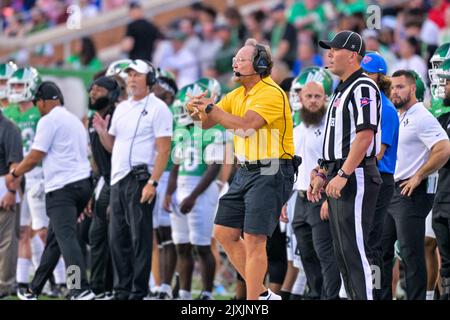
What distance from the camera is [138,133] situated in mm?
12047

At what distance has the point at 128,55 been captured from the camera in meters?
20.4

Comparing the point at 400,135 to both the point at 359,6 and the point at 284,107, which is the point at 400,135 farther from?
the point at 359,6

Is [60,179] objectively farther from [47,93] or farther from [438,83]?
[438,83]

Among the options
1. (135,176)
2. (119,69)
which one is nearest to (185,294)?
(135,176)

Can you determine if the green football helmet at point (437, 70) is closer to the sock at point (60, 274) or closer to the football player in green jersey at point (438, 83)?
the football player in green jersey at point (438, 83)

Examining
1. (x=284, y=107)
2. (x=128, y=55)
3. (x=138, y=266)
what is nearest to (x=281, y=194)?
(x=284, y=107)

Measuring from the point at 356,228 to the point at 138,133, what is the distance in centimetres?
343

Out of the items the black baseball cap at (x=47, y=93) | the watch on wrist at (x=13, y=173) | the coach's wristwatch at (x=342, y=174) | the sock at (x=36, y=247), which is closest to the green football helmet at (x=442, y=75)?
the coach's wristwatch at (x=342, y=174)

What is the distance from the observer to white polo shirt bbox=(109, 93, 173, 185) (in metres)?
12.0

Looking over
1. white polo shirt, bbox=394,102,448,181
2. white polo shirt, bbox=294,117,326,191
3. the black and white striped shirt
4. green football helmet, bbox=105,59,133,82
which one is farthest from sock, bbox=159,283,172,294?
the black and white striped shirt

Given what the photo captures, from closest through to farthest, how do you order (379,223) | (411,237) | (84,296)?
1. (379,223)
2. (411,237)
3. (84,296)

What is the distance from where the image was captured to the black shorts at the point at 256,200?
9.70 m

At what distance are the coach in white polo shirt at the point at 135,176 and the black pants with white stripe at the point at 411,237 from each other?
2451mm
